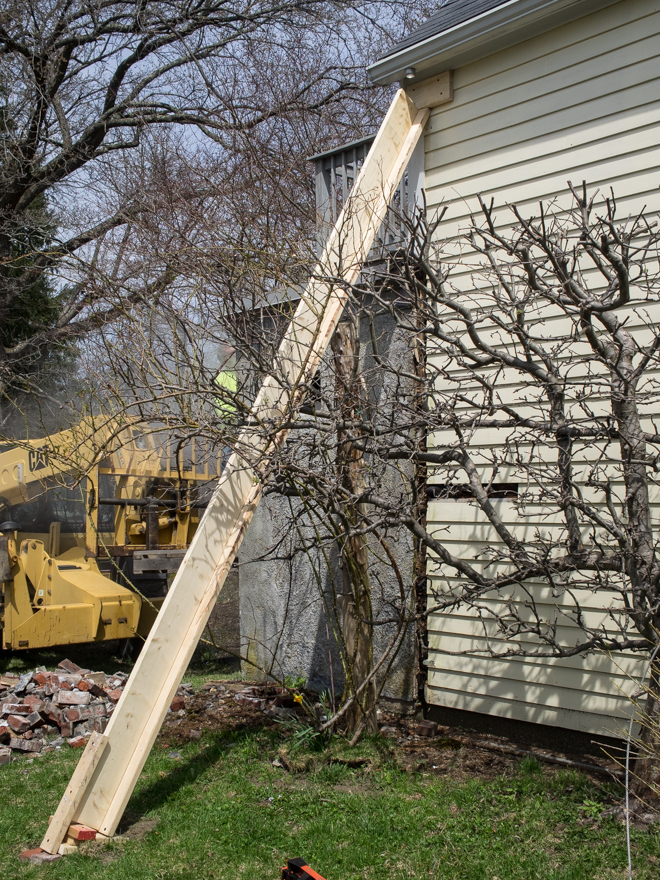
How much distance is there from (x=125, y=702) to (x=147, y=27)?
13746 millimetres

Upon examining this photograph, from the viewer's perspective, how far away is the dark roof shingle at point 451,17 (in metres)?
6.53

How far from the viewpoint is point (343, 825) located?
4445 millimetres

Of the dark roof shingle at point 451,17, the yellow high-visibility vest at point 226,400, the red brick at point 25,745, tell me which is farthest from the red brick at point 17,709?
the dark roof shingle at point 451,17

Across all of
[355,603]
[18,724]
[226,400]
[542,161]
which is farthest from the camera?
[18,724]

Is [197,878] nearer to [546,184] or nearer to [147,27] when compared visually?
[546,184]

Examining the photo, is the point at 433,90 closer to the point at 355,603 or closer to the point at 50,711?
the point at 355,603

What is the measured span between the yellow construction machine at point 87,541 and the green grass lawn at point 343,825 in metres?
2.81

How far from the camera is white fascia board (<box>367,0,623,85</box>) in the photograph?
6.11 m

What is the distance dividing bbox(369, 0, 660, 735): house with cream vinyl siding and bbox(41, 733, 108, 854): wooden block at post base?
2.91 metres

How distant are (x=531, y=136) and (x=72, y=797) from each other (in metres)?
5.84

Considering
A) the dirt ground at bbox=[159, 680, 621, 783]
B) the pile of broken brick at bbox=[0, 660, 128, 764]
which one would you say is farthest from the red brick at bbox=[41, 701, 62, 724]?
the dirt ground at bbox=[159, 680, 621, 783]

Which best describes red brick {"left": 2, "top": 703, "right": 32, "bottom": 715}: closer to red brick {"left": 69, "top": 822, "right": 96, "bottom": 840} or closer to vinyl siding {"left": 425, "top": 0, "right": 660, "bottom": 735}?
red brick {"left": 69, "top": 822, "right": 96, "bottom": 840}

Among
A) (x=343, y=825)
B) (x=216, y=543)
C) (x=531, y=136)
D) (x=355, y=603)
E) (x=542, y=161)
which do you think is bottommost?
(x=343, y=825)

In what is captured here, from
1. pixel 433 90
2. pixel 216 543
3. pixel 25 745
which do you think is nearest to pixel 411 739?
pixel 216 543
